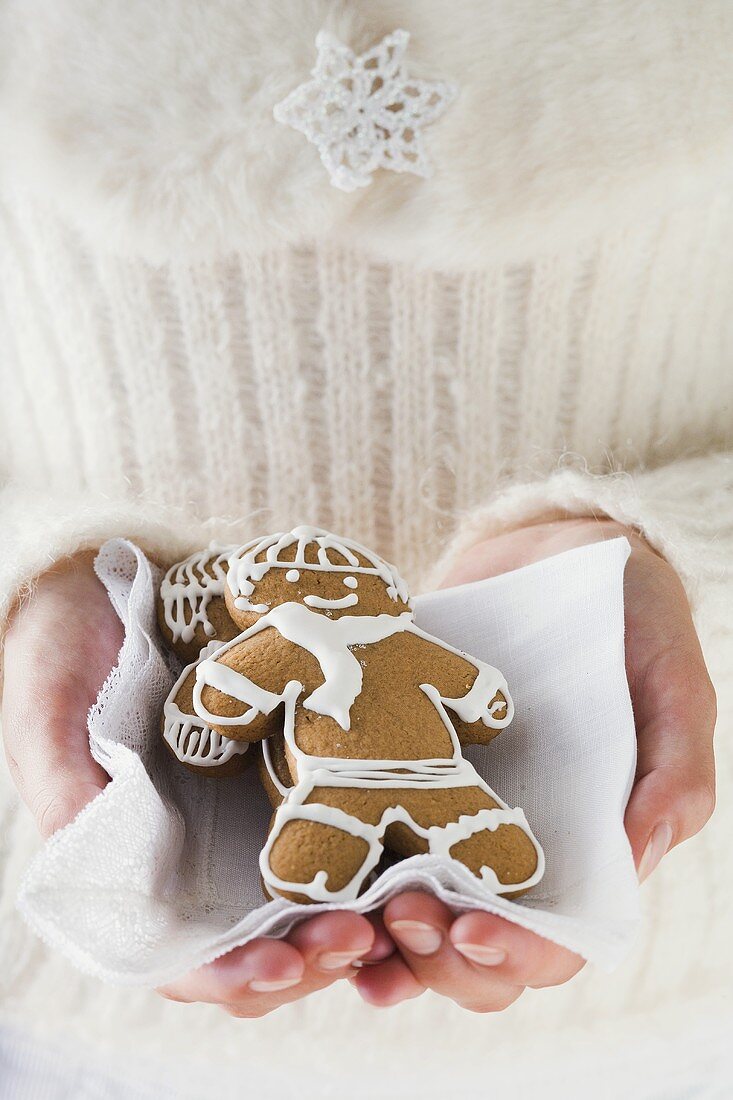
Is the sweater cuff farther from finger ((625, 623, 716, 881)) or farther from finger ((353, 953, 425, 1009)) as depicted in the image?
finger ((353, 953, 425, 1009))

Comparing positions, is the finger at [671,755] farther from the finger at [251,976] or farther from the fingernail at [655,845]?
the finger at [251,976]

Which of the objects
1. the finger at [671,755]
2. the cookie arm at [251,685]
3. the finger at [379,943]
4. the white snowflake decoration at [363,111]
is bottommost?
the finger at [671,755]

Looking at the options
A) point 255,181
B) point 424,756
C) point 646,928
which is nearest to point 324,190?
point 255,181

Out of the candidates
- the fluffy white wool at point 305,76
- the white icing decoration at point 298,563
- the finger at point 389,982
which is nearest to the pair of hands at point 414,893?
the finger at point 389,982

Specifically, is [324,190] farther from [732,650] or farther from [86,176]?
[732,650]

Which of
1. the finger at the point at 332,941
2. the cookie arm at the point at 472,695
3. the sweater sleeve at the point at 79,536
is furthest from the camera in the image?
the sweater sleeve at the point at 79,536

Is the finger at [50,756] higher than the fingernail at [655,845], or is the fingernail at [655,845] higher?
the finger at [50,756]
